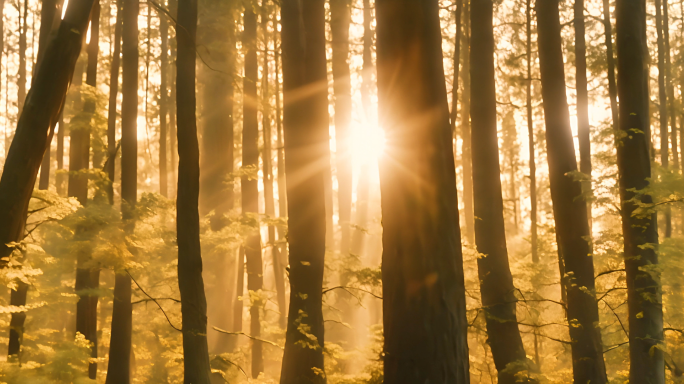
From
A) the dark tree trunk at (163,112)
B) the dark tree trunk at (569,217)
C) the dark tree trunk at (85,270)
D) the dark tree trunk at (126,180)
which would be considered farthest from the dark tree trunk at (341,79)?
the dark tree trunk at (569,217)

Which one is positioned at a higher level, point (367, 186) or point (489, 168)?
point (367, 186)

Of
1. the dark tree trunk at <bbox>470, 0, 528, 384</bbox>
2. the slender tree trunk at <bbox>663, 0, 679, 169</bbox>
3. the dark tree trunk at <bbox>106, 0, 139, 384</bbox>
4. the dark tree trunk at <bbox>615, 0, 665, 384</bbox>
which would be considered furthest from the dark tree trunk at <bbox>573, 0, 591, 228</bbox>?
the dark tree trunk at <bbox>106, 0, 139, 384</bbox>

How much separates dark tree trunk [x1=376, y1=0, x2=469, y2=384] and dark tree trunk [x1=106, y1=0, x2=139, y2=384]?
7851 millimetres

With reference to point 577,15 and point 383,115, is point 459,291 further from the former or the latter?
point 577,15

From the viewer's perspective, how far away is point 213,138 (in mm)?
15430

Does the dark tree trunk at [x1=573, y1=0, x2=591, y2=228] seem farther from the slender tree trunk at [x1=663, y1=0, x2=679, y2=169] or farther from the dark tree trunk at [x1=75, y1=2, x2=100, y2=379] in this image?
the dark tree trunk at [x1=75, y1=2, x2=100, y2=379]

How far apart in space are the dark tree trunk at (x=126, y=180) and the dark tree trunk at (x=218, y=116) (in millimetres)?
2999

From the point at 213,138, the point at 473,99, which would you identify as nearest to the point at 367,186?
the point at 213,138

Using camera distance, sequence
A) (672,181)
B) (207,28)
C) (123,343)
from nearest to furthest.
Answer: (672,181), (123,343), (207,28)

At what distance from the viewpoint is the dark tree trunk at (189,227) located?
320 inches

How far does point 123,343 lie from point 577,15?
1477 centimetres

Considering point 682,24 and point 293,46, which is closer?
point 293,46

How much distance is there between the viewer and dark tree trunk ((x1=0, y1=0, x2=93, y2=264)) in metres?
5.50

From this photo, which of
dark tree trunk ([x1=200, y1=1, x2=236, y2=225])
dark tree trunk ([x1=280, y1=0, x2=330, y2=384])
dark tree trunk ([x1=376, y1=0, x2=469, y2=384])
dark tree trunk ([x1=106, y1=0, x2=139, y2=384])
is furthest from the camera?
dark tree trunk ([x1=200, y1=1, x2=236, y2=225])
